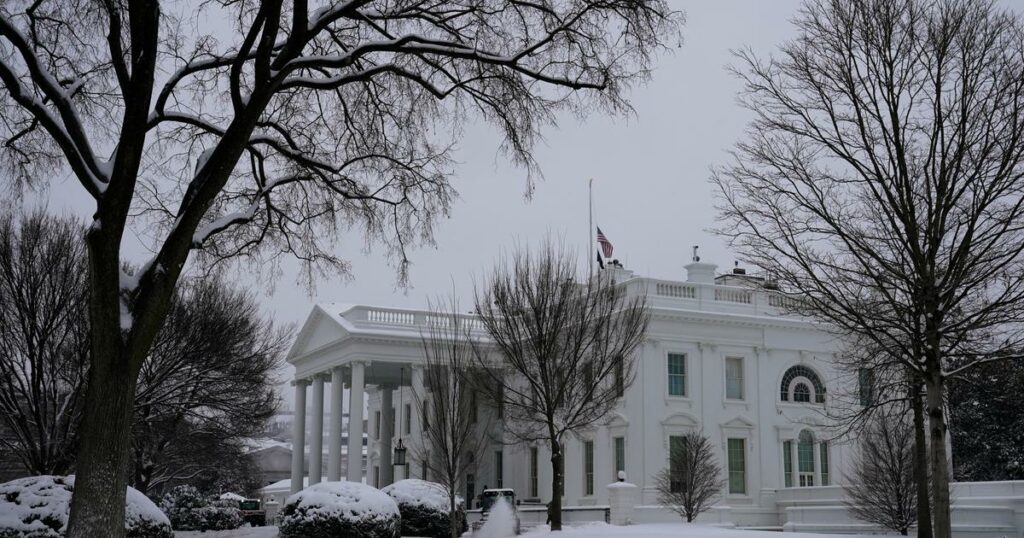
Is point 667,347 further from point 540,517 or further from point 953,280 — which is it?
point 953,280

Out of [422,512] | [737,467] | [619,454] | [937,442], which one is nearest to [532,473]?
[619,454]

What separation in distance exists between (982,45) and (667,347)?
24.7 metres

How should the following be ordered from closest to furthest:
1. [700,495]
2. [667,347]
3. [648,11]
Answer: [648,11], [700,495], [667,347]

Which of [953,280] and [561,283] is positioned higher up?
[561,283]

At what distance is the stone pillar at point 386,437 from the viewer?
167ft

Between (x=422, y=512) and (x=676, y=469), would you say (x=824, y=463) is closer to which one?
(x=676, y=469)

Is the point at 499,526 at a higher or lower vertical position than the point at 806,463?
lower

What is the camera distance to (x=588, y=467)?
132 feet

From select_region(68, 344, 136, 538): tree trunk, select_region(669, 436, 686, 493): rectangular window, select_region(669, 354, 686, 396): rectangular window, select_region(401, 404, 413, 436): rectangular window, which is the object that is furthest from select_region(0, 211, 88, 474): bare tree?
select_region(401, 404, 413, 436): rectangular window

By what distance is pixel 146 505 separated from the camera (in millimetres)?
16375

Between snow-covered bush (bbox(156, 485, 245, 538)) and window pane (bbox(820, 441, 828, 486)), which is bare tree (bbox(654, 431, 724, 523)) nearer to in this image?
window pane (bbox(820, 441, 828, 486))

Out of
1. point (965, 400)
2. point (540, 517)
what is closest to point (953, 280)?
point (540, 517)

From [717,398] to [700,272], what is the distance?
534 cm

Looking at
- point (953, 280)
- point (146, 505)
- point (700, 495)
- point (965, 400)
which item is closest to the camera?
point (953, 280)
